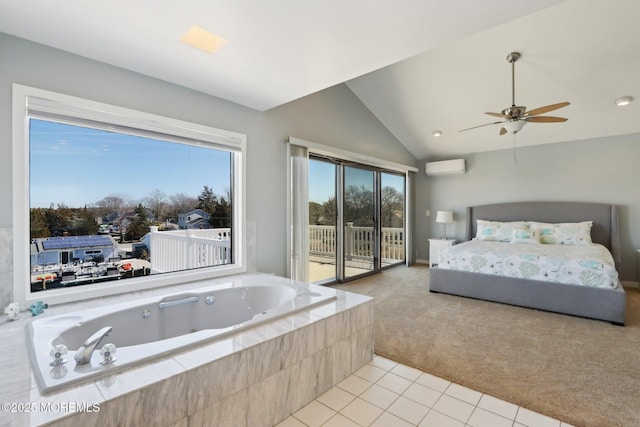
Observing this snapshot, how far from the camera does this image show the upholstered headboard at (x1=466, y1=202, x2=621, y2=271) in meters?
4.56

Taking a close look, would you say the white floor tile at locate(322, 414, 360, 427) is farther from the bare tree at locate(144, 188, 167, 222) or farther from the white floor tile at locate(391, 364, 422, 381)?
the bare tree at locate(144, 188, 167, 222)

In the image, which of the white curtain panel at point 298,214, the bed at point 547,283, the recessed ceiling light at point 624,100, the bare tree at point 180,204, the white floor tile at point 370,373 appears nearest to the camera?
the white floor tile at point 370,373

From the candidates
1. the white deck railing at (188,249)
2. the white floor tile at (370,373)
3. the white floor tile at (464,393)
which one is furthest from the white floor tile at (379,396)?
the white deck railing at (188,249)

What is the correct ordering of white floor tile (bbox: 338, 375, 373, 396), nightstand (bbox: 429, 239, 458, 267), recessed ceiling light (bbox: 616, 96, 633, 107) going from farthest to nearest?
1. nightstand (bbox: 429, 239, 458, 267)
2. recessed ceiling light (bbox: 616, 96, 633, 107)
3. white floor tile (bbox: 338, 375, 373, 396)

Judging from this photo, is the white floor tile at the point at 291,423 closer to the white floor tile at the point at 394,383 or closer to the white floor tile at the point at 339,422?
the white floor tile at the point at 339,422

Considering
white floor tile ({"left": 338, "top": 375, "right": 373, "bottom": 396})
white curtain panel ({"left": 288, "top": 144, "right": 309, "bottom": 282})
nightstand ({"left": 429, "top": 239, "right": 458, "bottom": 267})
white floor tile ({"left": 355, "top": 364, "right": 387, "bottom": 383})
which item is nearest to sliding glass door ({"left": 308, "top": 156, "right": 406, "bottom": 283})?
white curtain panel ({"left": 288, "top": 144, "right": 309, "bottom": 282})

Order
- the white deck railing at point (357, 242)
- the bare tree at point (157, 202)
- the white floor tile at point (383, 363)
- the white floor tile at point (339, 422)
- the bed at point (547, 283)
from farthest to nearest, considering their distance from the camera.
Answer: the white deck railing at point (357, 242) < the bed at point (547, 283) < the bare tree at point (157, 202) < the white floor tile at point (383, 363) < the white floor tile at point (339, 422)

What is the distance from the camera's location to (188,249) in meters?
3.04

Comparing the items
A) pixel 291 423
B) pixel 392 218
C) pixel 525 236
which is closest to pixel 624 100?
pixel 525 236

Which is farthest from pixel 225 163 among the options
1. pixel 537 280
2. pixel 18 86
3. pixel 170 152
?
pixel 537 280

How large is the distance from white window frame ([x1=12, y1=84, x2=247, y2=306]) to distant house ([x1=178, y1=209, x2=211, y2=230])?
0.36 m

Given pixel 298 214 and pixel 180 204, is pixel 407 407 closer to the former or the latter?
pixel 298 214

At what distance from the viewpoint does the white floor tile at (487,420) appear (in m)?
1.66

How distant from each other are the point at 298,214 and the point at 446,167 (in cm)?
372
